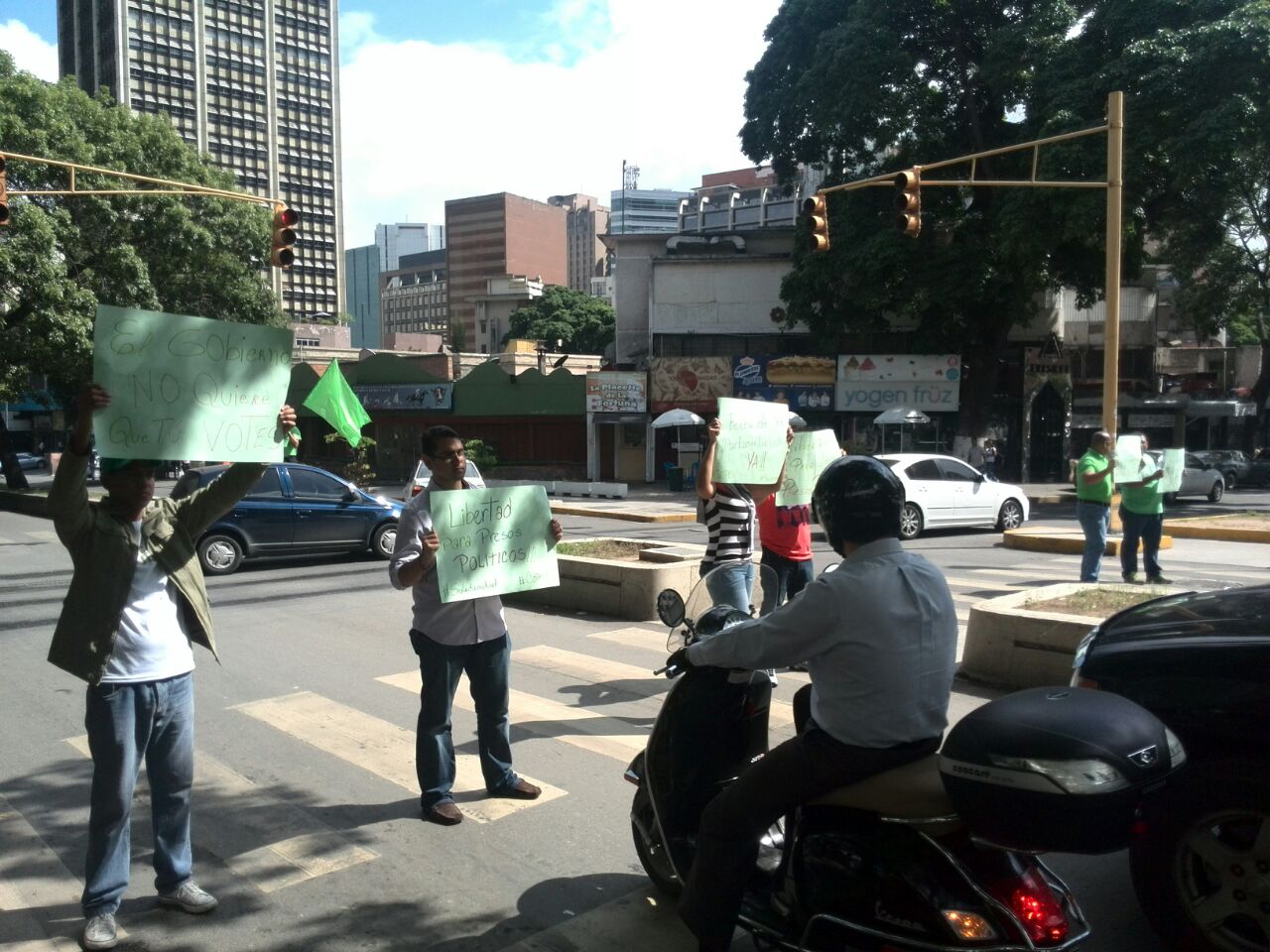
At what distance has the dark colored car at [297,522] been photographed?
13820mm

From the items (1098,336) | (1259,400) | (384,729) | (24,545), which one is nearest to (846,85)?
(1098,336)

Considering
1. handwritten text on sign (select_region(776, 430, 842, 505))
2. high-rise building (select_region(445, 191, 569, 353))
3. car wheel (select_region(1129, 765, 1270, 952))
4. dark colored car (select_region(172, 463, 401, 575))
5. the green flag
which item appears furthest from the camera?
high-rise building (select_region(445, 191, 569, 353))

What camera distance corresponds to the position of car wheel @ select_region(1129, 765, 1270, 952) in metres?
3.34

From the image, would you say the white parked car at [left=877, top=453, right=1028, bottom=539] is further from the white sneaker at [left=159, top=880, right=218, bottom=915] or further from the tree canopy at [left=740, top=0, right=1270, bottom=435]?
the white sneaker at [left=159, top=880, right=218, bottom=915]

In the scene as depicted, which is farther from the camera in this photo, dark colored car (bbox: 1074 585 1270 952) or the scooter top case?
dark colored car (bbox: 1074 585 1270 952)

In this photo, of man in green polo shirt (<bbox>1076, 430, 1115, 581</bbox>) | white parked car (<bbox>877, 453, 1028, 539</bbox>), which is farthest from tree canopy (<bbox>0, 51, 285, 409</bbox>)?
man in green polo shirt (<bbox>1076, 430, 1115, 581</bbox>)

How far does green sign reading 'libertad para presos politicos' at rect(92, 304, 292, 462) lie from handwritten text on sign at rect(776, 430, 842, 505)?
386cm

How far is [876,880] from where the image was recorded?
116 inches

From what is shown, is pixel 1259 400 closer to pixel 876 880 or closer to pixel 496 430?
pixel 496 430

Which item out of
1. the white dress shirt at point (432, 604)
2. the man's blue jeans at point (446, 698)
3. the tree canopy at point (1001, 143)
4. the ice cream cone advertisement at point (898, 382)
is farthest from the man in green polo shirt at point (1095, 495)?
the ice cream cone advertisement at point (898, 382)

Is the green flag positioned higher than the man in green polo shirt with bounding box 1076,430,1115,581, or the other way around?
the green flag

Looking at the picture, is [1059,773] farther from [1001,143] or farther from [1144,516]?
[1001,143]

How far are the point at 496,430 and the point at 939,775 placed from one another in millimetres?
35338

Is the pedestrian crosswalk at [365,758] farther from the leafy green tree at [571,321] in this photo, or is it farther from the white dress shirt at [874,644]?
the leafy green tree at [571,321]
